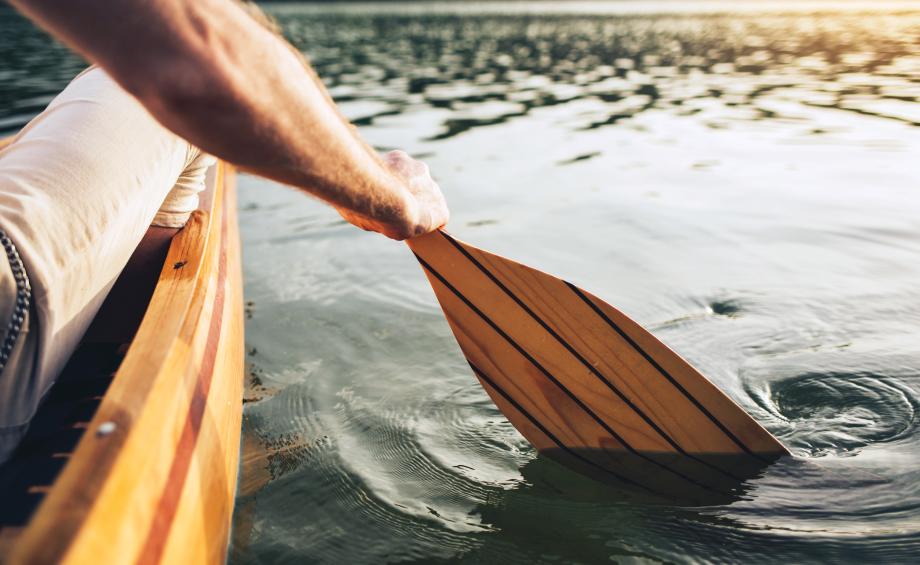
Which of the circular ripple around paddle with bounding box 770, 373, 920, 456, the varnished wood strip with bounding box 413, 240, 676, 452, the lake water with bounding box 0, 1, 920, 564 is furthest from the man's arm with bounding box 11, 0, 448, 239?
the circular ripple around paddle with bounding box 770, 373, 920, 456

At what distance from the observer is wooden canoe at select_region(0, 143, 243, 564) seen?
38.8 inches

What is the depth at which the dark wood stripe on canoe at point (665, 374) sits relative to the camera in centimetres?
200

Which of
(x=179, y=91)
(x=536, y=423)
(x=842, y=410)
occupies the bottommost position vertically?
(x=842, y=410)

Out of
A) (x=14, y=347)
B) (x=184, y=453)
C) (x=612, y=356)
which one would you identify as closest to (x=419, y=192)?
(x=612, y=356)

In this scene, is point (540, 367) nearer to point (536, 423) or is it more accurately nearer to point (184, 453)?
point (536, 423)

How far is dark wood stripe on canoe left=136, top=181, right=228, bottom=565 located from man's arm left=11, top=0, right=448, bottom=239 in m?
0.51

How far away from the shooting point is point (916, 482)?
1896 mm

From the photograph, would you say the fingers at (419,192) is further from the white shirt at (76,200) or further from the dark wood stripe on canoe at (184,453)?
the white shirt at (76,200)

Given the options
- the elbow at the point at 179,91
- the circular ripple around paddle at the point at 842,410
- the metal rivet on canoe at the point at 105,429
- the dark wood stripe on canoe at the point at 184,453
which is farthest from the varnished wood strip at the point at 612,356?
the metal rivet on canoe at the point at 105,429

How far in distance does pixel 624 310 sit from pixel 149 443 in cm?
230

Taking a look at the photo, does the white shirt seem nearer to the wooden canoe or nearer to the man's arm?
the wooden canoe

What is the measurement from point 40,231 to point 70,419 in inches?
16.0

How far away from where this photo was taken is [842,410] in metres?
2.26

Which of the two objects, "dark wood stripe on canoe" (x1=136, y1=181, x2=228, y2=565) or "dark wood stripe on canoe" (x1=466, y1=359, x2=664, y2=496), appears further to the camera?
"dark wood stripe on canoe" (x1=466, y1=359, x2=664, y2=496)
